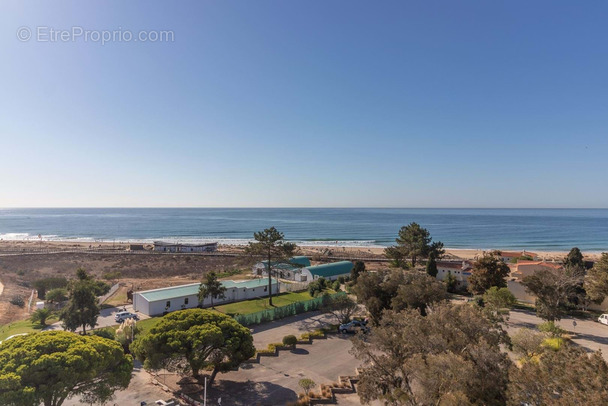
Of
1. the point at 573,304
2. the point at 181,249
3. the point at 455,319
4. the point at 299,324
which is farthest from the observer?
the point at 181,249

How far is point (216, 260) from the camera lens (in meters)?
76.6

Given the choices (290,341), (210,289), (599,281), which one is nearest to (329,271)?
(210,289)

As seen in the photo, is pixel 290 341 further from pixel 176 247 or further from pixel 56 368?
pixel 176 247

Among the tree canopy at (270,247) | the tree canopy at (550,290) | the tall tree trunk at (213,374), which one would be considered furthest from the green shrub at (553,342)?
the tree canopy at (270,247)

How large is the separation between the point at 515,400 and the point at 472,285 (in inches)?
1297

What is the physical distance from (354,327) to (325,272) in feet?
69.0

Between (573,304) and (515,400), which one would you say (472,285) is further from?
(515,400)

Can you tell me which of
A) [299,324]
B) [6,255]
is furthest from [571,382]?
[6,255]

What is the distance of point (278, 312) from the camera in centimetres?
3541

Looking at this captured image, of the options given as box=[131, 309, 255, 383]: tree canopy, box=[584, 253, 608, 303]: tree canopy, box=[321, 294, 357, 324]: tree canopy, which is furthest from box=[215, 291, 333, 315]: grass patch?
box=[584, 253, 608, 303]: tree canopy

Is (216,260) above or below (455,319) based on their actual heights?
below

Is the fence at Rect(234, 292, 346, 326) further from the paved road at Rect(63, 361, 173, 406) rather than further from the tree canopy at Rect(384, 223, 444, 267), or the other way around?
the tree canopy at Rect(384, 223, 444, 267)

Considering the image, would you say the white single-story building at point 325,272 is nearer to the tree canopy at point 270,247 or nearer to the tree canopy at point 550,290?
the tree canopy at point 270,247

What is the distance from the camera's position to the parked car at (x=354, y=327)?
31328 millimetres
